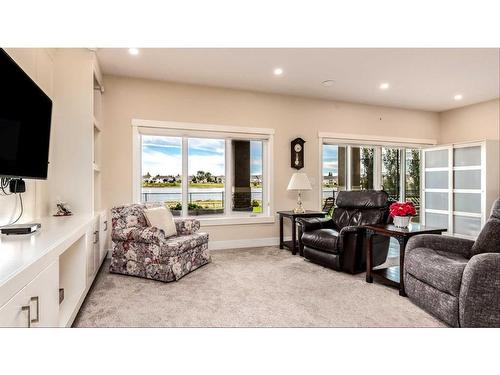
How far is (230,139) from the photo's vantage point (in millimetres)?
4680

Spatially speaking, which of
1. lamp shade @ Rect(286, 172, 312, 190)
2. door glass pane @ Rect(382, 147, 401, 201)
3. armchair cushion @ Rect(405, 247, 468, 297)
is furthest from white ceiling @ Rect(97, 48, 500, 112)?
armchair cushion @ Rect(405, 247, 468, 297)

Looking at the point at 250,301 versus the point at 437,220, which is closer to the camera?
the point at 250,301

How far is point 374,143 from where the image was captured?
5.52m

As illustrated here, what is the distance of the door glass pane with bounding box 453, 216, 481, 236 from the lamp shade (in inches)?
112

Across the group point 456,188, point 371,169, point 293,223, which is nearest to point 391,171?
point 371,169

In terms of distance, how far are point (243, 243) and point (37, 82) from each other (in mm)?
3305

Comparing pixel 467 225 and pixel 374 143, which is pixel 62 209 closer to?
pixel 374 143

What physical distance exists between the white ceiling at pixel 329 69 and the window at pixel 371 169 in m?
Result: 1.05

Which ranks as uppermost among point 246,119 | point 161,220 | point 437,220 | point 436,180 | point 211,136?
point 246,119

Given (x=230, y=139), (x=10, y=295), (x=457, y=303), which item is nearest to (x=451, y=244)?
(x=457, y=303)

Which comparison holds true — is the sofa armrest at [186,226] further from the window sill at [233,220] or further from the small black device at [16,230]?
the small black device at [16,230]

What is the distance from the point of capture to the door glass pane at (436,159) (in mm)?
5385
